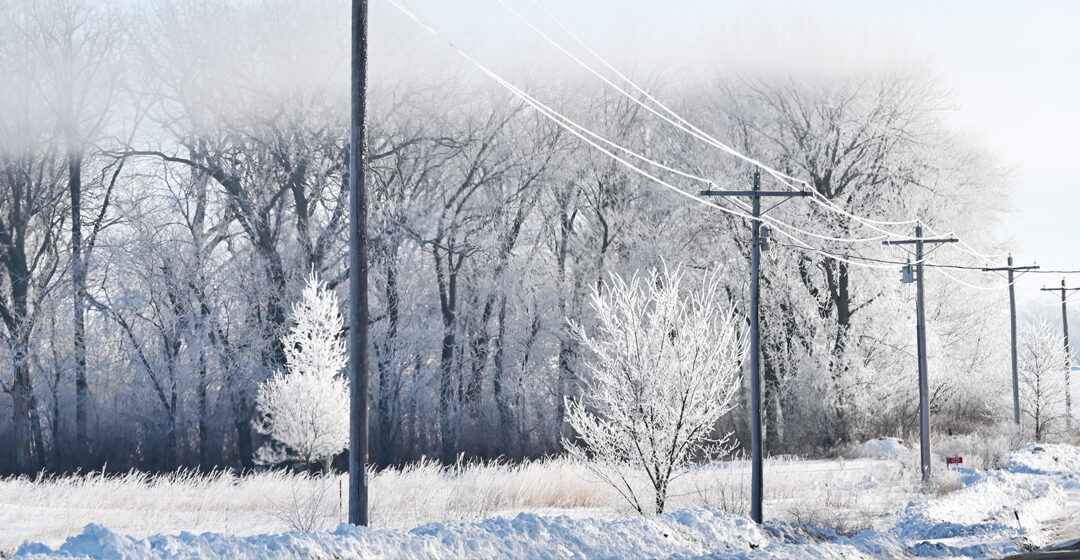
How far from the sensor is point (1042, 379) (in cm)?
4184

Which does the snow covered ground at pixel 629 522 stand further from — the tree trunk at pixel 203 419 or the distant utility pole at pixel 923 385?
the tree trunk at pixel 203 419

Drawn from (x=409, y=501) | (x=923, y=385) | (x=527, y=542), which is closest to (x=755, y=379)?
(x=409, y=501)

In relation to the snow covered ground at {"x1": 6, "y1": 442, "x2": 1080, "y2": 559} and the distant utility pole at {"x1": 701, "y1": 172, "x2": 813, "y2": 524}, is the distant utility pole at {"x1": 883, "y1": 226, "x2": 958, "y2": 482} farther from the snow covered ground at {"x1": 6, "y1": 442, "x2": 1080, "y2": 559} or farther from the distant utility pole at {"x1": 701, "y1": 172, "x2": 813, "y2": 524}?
the distant utility pole at {"x1": 701, "y1": 172, "x2": 813, "y2": 524}

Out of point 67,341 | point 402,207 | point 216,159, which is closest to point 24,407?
point 67,341

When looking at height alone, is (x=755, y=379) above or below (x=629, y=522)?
above

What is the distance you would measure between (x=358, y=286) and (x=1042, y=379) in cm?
3702

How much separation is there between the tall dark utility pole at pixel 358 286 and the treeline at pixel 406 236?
2498 centimetres

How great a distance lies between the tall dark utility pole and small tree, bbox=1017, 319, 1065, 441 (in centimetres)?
3574

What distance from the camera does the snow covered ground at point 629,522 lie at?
34.0 ft

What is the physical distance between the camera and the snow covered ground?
10.4m

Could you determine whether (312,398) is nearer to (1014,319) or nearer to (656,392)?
(656,392)

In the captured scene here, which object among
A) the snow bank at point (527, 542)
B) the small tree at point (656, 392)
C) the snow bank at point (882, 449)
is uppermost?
the small tree at point (656, 392)

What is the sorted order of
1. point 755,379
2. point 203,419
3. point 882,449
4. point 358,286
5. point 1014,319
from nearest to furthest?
1. point 358,286
2. point 755,379
3. point 882,449
4. point 1014,319
5. point 203,419

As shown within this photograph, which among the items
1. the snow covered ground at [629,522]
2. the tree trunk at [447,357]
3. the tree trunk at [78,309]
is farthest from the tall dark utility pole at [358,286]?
the tree trunk at [447,357]
